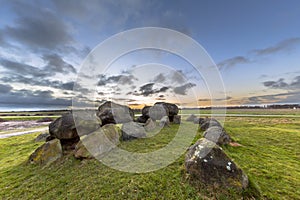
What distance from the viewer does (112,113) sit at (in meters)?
15.8

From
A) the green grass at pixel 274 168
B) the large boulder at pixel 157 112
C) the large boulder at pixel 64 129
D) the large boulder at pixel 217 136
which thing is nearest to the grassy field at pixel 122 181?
the green grass at pixel 274 168

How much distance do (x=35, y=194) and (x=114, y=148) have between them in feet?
16.4

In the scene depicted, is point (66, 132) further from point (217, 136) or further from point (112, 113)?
point (217, 136)

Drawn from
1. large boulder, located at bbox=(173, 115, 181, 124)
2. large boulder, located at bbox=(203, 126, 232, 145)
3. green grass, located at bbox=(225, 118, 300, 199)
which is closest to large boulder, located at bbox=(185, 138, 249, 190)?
green grass, located at bbox=(225, 118, 300, 199)

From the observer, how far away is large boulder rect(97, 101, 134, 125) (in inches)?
619

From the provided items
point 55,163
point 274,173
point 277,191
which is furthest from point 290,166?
point 55,163

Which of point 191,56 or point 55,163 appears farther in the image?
point 191,56

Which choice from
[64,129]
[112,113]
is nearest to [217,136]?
[112,113]

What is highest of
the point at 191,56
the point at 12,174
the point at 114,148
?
the point at 191,56

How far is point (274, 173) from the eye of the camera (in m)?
7.65

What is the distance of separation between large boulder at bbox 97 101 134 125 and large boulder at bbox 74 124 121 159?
176 inches

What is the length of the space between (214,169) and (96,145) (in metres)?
7.06

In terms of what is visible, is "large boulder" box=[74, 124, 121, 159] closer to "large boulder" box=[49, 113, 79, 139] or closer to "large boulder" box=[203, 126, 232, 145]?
"large boulder" box=[49, 113, 79, 139]

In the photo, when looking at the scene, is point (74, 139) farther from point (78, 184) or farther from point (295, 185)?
point (295, 185)
